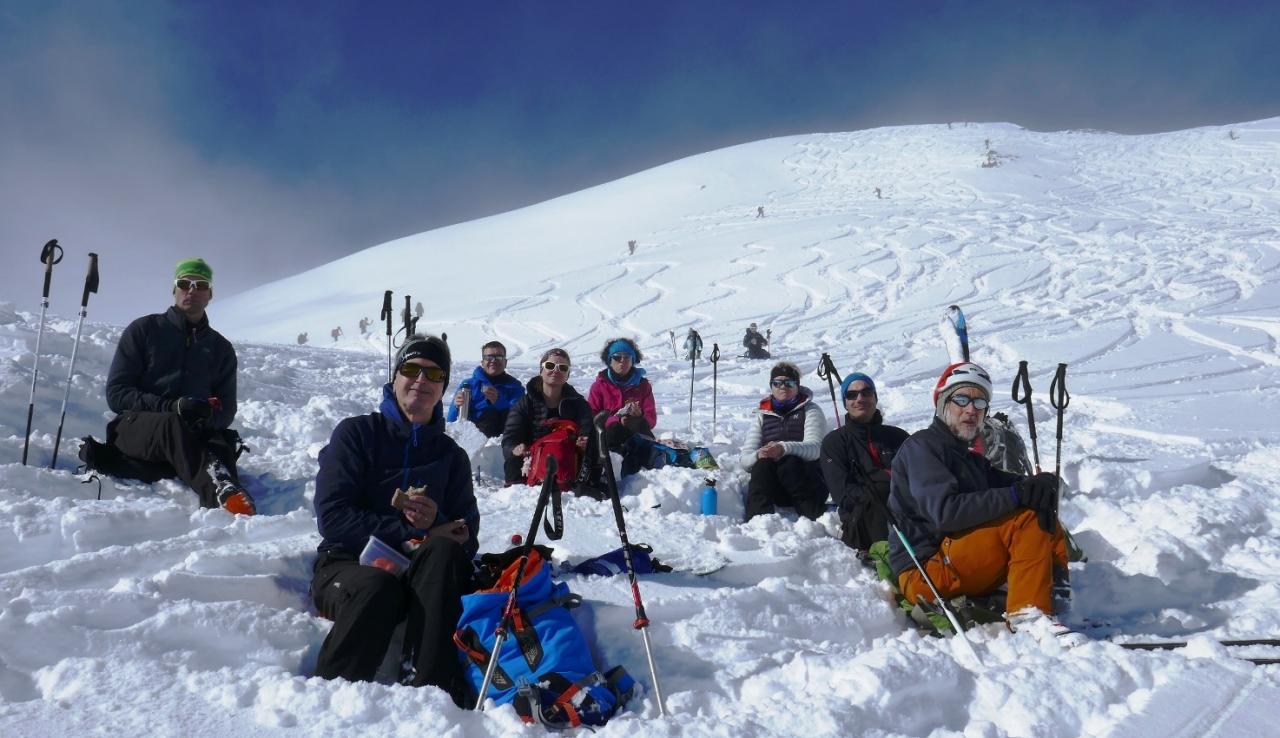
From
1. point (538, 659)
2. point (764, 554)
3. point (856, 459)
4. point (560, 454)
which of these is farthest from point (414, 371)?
point (856, 459)

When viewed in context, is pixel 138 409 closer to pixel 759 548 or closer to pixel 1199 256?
pixel 759 548

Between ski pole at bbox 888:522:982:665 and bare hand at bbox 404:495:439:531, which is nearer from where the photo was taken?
ski pole at bbox 888:522:982:665

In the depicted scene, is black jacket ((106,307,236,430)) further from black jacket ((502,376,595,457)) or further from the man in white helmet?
the man in white helmet

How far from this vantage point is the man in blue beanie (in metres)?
5.04

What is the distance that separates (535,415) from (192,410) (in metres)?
2.60

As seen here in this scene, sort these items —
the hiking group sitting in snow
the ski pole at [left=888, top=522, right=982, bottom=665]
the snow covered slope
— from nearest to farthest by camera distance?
the snow covered slope → the hiking group sitting in snow → the ski pole at [left=888, top=522, right=982, bottom=665]

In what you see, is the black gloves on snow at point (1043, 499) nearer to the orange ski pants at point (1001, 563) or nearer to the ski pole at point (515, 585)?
Result: the orange ski pants at point (1001, 563)

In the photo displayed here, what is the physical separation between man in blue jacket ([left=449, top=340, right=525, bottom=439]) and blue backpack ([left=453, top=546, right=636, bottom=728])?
441 centimetres

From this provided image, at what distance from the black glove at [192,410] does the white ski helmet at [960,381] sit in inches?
183

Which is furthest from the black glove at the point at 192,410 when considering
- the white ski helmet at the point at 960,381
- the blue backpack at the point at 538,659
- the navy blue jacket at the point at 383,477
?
the white ski helmet at the point at 960,381

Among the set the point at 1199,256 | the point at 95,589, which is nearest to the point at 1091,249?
the point at 1199,256

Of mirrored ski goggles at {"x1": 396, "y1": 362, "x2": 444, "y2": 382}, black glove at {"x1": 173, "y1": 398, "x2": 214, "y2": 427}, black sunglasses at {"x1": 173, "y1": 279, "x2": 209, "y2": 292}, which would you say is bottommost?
black glove at {"x1": 173, "y1": 398, "x2": 214, "y2": 427}

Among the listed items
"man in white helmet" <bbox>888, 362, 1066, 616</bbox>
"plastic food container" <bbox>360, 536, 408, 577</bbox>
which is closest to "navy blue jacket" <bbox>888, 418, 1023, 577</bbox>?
"man in white helmet" <bbox>888, 362, 1066, 616</bbox>

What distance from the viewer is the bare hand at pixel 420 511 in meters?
3.51
